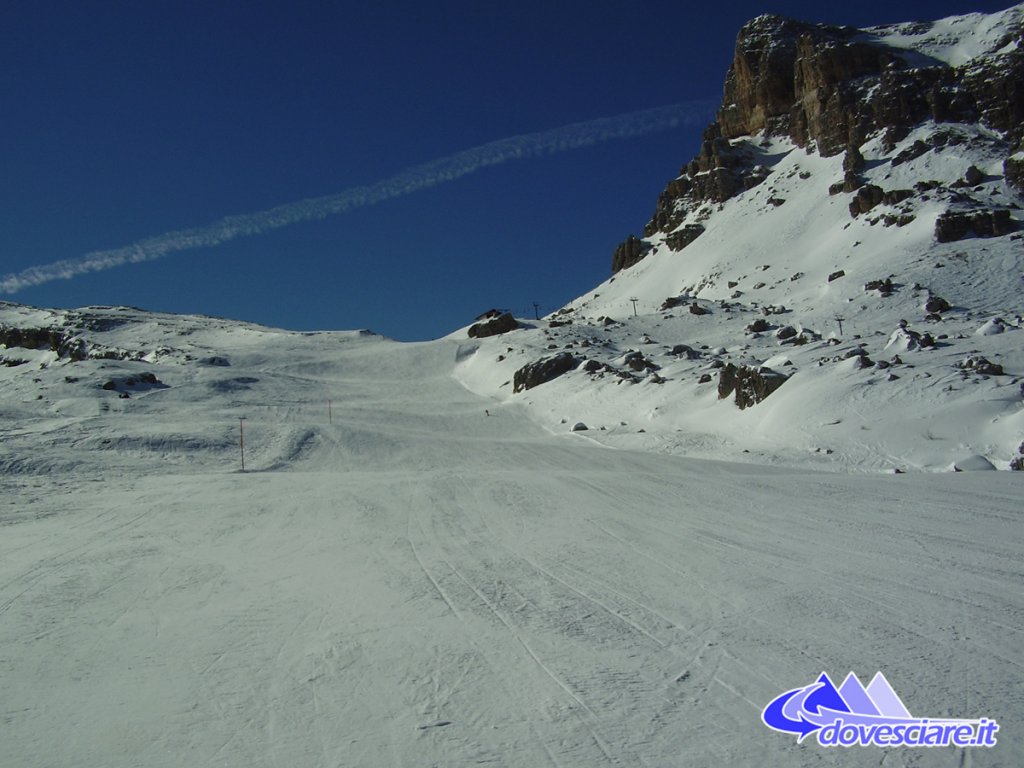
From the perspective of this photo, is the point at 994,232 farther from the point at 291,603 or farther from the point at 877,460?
the point at 291,603

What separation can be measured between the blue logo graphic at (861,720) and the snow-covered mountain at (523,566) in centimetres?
7

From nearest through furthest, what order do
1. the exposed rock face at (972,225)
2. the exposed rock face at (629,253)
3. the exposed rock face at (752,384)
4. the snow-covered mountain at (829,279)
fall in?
the snow-covered mountain at (829,279), the exposed rock face at (752,384), the exposed rock face at (972,225), the exposed rock face at (629,253)

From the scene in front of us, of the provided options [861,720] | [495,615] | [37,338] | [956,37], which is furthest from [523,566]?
[956,37]

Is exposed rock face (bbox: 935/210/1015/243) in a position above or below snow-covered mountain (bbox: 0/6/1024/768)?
above

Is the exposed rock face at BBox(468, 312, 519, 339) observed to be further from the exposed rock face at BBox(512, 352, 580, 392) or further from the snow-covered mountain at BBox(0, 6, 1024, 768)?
the snow-covered mountain at BBox(0, 6, 1024, 768)

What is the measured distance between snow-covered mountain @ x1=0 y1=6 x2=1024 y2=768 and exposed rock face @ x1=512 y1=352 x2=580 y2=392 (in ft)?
12.7

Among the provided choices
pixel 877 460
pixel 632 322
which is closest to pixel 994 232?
pixel 632 322

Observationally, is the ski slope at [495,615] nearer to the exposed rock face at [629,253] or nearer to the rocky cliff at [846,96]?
the rocky cliff at [846,96]

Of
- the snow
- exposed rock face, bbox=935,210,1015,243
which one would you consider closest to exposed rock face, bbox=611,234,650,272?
the snow

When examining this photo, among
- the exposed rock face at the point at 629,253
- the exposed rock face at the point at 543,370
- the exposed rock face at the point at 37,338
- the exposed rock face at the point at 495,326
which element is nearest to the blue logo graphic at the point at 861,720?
the exposed rock face at the point at 543,370

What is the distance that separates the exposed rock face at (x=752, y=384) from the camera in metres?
22.4

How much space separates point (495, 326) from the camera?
61219 millimetres

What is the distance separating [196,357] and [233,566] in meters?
50.2

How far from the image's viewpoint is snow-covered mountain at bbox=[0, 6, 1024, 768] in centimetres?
415
